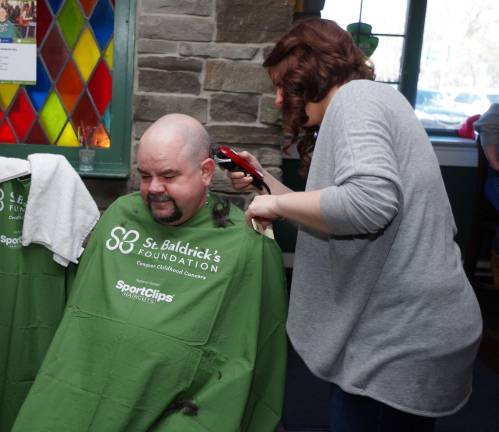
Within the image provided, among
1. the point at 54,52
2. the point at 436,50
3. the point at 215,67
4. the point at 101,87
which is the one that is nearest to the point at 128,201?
the point at 215,67

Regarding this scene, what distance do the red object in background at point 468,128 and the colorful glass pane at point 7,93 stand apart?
346 centimetres

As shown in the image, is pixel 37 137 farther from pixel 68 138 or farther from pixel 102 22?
pixel 102 22

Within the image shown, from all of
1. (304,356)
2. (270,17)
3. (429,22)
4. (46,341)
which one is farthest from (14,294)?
(429,22)

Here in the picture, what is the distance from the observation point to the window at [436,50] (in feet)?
15.9

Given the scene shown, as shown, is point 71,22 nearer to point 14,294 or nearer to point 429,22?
point 14,294

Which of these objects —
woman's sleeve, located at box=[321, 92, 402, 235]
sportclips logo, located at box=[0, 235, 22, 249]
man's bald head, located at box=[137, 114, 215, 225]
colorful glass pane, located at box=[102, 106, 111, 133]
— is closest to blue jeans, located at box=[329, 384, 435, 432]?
woman's sleeve, located at box=[321, 92, 402, 235]

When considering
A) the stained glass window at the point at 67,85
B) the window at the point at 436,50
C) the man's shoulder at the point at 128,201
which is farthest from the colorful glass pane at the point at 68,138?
the window at the point at 436,50

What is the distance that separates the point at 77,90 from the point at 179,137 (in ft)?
4.20

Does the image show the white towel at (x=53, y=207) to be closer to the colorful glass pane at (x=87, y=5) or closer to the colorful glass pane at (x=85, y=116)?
the colorful glass pane at (x=85, y=116)

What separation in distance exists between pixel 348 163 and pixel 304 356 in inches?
18.7

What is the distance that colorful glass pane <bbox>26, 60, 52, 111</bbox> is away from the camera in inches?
109

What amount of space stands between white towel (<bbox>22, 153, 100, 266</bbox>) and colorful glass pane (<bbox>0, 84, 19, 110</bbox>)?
0.89m

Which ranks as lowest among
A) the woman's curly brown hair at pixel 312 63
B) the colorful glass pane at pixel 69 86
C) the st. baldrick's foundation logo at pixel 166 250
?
the st. baldrick's foundation logo at pixel 166 250

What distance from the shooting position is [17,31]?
2.68m
